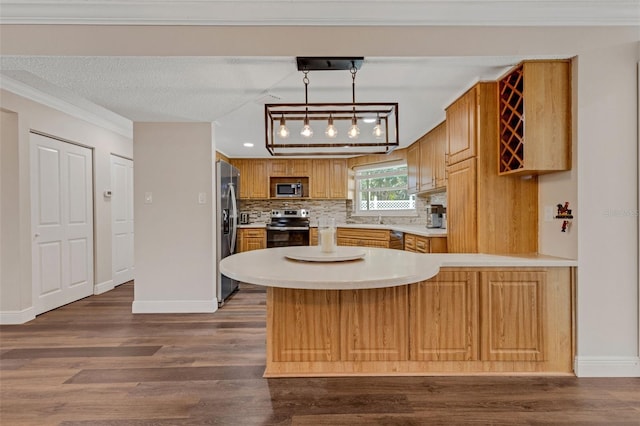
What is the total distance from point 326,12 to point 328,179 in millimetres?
4159

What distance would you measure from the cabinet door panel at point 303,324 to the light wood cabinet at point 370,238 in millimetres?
2402

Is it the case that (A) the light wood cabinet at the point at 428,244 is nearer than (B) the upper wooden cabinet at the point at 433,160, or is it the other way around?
(A) the light wood cabinet at the point at 428,244

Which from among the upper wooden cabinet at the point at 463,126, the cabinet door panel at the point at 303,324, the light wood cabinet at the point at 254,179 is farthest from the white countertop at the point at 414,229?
the cabinet door panel at the point at 303,324

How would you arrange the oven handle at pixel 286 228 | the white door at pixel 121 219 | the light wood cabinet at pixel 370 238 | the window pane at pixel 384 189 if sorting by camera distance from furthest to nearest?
the window pane at pixel 384 189
the oven handle at pixel 286 228
the white door at pixel 121 219
the light wood cabinet at pixel 370 238

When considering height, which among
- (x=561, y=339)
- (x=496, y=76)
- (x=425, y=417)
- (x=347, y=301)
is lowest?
(x=425, y=417)

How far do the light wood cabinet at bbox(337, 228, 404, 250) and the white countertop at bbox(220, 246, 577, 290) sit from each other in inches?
84.3

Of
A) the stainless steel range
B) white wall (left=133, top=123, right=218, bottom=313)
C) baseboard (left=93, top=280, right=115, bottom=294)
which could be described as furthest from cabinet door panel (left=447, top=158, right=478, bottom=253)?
baseboard (left=93, top=280, right=115, bottom=294)

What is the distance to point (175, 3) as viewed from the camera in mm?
2074

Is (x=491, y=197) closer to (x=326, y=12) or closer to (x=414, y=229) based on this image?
(x=414, y=229)

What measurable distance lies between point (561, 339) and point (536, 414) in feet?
2.12

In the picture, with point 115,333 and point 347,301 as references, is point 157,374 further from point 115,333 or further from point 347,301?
point 347,301

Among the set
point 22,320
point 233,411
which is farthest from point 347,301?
point 22,320

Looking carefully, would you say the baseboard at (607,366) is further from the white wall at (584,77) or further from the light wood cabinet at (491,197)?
the light wood cabinet at (491,197)

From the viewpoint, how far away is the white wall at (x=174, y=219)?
3.59 meters
